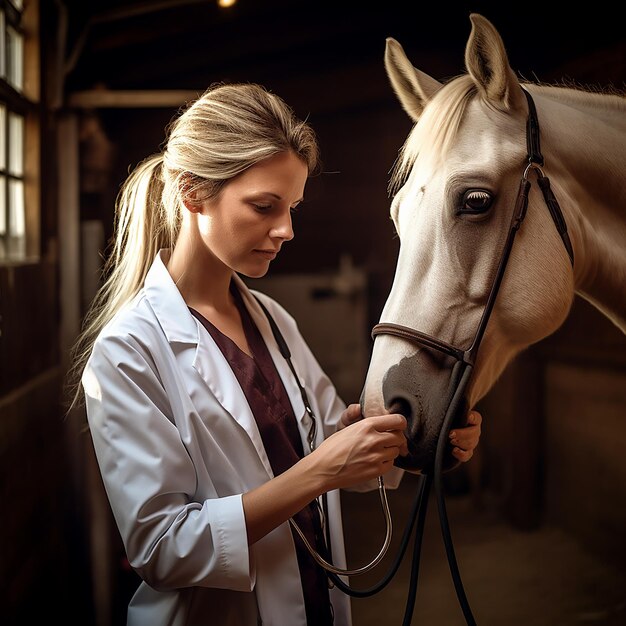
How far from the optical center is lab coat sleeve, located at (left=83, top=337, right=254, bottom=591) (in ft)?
2.62

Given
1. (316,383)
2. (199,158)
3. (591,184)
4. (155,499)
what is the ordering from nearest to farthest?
(155,499) < (199,158) < (591,184) < (316,383)

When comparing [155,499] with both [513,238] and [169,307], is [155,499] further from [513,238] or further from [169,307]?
[513,238]

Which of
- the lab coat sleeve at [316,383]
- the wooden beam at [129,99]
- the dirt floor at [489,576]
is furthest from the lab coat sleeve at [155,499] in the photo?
the dirt floor at [489,576]

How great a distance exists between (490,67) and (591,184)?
26 centimetres

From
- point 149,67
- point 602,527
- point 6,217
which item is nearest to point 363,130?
point 149,67

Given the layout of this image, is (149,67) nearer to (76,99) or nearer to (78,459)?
(76,99)

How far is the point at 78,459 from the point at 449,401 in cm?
162

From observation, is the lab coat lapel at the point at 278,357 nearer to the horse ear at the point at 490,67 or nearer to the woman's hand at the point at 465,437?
the woman's hand at the point at 465,437

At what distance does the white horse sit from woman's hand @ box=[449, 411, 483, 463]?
0.11ft

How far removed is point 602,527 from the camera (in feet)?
8.02

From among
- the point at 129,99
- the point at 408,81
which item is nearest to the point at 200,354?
the point at 408,81

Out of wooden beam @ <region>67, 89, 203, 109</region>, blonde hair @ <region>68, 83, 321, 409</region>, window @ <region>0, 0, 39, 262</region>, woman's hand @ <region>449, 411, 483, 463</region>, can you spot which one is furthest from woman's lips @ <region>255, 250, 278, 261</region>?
window @ <region>0, 0, 39, 262</region>

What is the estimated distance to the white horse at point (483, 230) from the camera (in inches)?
35.5

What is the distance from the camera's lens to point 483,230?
935 mm
